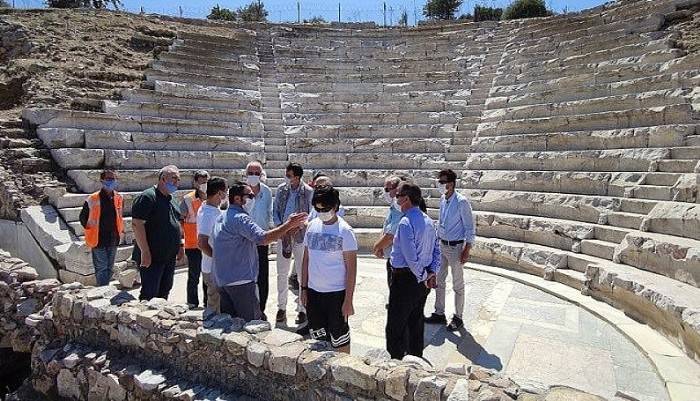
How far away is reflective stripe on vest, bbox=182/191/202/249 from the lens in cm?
530

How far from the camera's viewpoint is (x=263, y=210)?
210 inches

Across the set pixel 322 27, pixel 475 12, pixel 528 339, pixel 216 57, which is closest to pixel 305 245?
pixel 528 339

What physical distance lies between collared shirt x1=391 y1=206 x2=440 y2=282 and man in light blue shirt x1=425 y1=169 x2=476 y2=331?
4.40 feet

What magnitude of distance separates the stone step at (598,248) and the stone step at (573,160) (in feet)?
5.55

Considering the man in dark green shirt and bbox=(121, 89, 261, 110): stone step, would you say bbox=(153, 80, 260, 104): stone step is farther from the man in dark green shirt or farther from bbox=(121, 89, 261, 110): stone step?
the man in dark green shirt

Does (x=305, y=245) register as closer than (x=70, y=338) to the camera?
Yes

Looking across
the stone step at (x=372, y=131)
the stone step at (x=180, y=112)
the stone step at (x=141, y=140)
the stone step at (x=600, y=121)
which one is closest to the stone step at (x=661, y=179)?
the stone step at (x=600, y=121)

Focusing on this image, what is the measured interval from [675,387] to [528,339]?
1312 mm

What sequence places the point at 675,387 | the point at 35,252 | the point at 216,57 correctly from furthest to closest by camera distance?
the point at 216,57 < the point at 35,252 < the point at 675,387

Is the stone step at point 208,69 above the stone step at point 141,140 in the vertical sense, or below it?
above

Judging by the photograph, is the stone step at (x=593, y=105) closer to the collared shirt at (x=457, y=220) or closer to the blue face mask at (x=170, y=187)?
the collared shirt at (x=457, y=220)

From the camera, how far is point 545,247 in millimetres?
7238

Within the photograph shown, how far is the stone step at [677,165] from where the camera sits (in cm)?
661

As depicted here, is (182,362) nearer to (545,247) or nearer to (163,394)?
(163,394)
